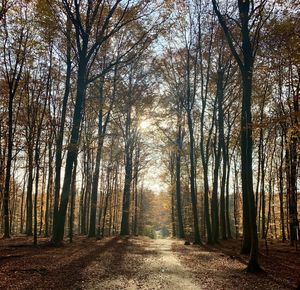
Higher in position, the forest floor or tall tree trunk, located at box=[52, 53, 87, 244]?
tall tree trunk, located at box=[52, 53, 87, 244]

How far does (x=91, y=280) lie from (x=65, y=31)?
12.9 metres

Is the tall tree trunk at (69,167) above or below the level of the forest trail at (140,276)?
above

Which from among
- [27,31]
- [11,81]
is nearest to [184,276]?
[27,31]

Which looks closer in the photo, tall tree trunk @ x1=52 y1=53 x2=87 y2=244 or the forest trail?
the forest trail

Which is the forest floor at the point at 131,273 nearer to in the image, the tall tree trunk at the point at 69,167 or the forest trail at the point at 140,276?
the forest trail at the point at 140,276

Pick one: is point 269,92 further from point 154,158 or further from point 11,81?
point 11,81

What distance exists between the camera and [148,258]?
527 inches

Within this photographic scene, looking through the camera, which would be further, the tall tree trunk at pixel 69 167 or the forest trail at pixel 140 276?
the tall tree trunk at pixel 69 167

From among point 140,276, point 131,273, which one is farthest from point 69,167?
point 140,276

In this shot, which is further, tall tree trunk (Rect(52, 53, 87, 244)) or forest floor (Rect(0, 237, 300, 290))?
tall tree trunk (Rect(52, 53, 87, 244))

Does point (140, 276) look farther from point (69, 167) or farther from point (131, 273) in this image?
point (69, 167)

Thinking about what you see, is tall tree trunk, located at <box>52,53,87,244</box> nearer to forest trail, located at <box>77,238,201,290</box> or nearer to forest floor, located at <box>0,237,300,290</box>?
forest floor, located at <box>0,237,300,290</box>

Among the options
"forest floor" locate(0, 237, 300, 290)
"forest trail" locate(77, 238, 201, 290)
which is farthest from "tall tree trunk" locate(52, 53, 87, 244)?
"forest trail" locate(77, 238, 201, 290)

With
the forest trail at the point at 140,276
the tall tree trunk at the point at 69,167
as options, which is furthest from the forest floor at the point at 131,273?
the tall tree trunk at the point at 69,167
